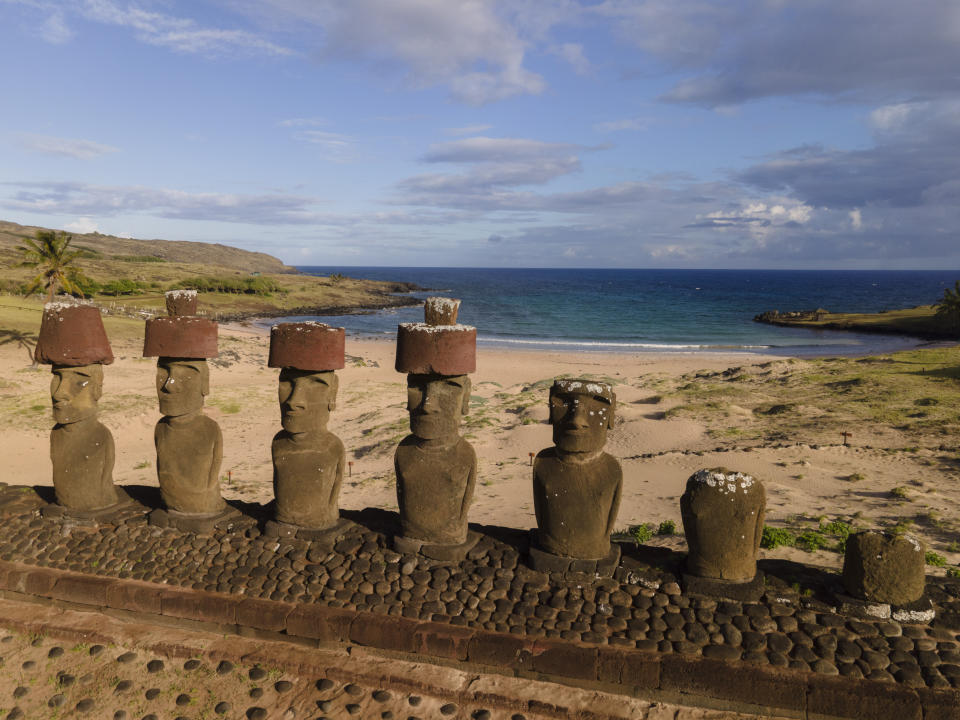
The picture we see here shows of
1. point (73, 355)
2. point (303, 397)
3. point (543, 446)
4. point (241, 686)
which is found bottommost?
point (543, 446)

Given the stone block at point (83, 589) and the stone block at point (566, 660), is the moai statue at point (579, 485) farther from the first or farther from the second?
the stone block at point (83, 589)

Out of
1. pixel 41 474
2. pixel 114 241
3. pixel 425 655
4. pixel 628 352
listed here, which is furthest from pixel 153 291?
pixel 114 241

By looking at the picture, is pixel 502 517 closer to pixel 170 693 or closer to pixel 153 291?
pixel 170 693

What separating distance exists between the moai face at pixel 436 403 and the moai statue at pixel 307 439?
84 centimetres

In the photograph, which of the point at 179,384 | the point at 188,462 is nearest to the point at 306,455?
the point at 188,462

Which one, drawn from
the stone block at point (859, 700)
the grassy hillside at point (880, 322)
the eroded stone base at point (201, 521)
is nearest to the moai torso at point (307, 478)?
the eroded stone base at point (201, 521)

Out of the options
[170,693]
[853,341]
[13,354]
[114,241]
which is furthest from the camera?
[114,241]

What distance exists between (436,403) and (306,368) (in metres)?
1.36

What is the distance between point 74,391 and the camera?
22.6 feet

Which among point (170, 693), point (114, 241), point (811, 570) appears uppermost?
point (114, 241)

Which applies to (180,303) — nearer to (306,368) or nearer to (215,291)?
(306,368)

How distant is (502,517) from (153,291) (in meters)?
56.9

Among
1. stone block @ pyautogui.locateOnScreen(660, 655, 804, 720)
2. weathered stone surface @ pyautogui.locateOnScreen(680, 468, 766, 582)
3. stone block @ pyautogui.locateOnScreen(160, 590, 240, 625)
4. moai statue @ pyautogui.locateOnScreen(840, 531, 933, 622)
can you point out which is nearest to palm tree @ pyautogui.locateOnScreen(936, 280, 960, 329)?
moai statue @ pyautogui.locateOnScreen(840, 531, 933, 622)

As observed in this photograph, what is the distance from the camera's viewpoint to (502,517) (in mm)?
10195
